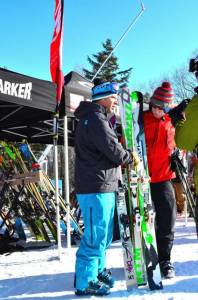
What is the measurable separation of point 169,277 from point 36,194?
3416 millimetres

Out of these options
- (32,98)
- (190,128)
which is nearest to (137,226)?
(190,128)

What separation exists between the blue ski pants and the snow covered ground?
8.3 inches

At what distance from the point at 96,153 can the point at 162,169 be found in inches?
31.8

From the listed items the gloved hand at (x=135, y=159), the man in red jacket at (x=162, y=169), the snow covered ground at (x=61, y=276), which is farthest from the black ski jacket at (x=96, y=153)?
the snow covered ground at (x=61, y=276)

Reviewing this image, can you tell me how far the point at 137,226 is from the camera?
11.3ft

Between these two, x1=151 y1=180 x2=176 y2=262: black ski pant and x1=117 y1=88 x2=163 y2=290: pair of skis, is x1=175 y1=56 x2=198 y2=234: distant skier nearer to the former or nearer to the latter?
x1=117 y1=88 x2=163 y2=290: pair of skis

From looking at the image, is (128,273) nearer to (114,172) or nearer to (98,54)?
(114,172)

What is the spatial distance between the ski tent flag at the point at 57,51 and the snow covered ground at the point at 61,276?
1.98 m

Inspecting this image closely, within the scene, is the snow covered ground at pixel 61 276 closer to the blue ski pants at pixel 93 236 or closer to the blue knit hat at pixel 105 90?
the blue ski pants at pixel 93 236

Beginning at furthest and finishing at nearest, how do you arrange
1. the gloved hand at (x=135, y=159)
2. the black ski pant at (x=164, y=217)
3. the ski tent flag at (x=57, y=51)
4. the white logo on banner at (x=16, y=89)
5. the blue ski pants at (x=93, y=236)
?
1. the ski tent flag at (x=57, y=51)
2. the white logo on banner at (x=16, y=89)
3. the black ski pant at (x=164, y=217)
4. the gloved hand at (x=135, y=159)
5. the blue ski pants at (x=93, y=236)

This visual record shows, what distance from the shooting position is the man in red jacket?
12.4 feet

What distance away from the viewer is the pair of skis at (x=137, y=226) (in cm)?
338

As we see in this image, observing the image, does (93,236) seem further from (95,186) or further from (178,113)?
(178,113)

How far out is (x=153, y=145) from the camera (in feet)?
12.6
